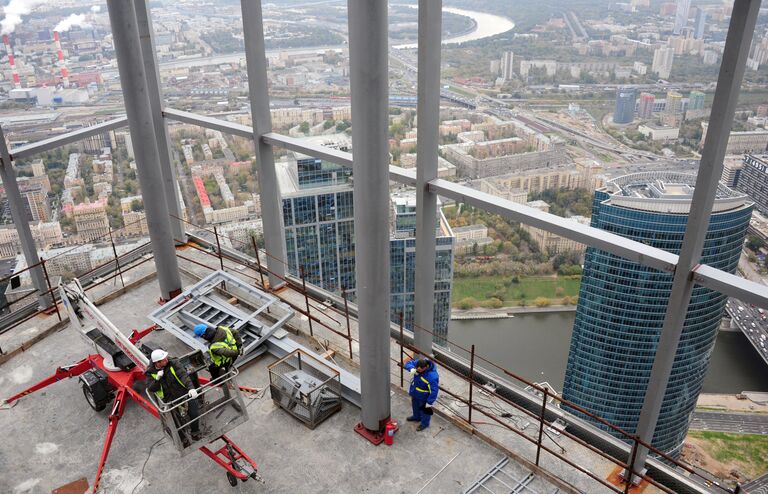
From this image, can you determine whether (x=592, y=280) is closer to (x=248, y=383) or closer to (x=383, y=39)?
(x=383, y=39)

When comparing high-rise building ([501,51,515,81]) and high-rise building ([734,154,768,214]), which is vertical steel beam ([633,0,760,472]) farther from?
high-rise building ([501,51,515,81])

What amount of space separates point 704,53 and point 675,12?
1.06 metres

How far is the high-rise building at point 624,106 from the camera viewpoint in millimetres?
5742

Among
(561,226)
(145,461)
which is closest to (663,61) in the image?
(561,226)

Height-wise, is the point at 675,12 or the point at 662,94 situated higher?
the point at 675,12

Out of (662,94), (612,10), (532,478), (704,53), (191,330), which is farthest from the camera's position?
(191,330)

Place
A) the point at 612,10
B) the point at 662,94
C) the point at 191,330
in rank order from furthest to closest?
the point at 191,330, the point at 612,10, the point at 662,94

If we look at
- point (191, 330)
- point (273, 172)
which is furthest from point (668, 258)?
point (191, 330)

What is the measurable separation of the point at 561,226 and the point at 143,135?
610cm

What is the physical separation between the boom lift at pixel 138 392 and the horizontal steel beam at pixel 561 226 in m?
3.29

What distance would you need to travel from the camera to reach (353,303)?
9.09m

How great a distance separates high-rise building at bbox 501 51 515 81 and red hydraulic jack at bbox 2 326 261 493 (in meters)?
5.29

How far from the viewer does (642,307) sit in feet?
21.8

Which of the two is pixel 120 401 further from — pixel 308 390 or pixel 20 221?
pixel 20 221
